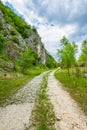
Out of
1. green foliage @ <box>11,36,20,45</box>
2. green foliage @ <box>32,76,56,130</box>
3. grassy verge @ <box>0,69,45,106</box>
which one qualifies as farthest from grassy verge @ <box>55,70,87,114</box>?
green foliage @ <box>11,36,20,45</box>

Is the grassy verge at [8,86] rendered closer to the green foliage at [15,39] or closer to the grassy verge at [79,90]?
the grassy verge at [79,90]

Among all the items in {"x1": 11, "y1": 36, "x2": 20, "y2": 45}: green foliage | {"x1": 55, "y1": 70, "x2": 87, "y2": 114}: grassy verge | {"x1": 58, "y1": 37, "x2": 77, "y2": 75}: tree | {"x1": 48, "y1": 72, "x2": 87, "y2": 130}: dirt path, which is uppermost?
{"x1": 11, "y1": 36, "x2": 20, "y2": 45}: green foliage

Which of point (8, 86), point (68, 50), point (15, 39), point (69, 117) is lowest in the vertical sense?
point (69, 117)

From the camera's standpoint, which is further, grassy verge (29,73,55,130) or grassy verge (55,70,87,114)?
grassy verge (55,70,87,114)

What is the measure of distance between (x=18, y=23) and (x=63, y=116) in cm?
12083

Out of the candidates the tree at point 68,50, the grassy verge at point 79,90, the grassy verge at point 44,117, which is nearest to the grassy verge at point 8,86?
the grassy verge at point 44,117

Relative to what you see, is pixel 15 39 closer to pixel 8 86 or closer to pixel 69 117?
pixel 8 86

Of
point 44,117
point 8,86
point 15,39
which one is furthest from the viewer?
point 15,39

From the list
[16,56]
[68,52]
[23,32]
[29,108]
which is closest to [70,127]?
[29,108]

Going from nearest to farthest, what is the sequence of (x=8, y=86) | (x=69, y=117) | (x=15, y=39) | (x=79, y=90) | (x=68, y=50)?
(x=69, y=117)
(x=79, y=90)
(x=8, y=86)
(x=68, y=50)
(x=15, y=39)

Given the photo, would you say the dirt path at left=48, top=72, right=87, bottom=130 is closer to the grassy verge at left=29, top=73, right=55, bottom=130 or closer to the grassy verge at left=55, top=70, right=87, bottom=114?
the grassy verge at left=29, top=73, right=55, bottom=130

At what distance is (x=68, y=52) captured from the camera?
50.8 meters

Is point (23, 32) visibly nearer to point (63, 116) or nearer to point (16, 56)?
point (16, 56)

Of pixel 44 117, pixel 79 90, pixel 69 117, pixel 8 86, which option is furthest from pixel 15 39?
pixel 69 117
